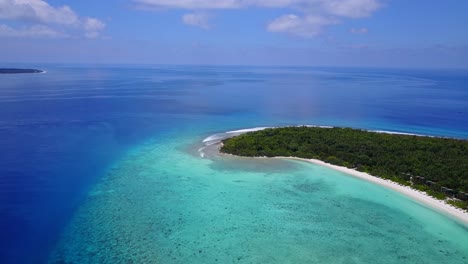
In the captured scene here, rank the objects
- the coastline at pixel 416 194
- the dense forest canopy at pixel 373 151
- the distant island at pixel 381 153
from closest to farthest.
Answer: the coastline at pixel 416 194 → the distant island at pixel 381 153 → the dense forest canopy at pixel 373 151

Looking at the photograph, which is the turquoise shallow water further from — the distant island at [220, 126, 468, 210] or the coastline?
the distant island at [220, 126, 468, 210]

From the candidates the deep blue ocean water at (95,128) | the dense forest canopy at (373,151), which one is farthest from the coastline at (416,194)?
the deep blue ocean water at (95,128)

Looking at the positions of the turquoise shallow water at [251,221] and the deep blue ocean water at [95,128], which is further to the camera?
the deep blue ocean water at [95,128]

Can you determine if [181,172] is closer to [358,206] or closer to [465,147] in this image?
[358,206]

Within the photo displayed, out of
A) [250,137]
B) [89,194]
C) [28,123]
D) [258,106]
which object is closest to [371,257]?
[89,194]

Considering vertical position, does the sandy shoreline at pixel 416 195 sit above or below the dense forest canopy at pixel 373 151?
below

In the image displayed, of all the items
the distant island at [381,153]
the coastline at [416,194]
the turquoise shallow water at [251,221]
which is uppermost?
the distant island at [381,153]

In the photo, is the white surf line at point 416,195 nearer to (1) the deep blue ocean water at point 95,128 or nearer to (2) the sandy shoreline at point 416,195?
(2) the sandy shoreline at point 416,195

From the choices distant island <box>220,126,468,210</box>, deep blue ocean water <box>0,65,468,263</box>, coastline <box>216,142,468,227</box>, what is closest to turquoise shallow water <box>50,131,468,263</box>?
coastline <box>216,142,468,227</box>
